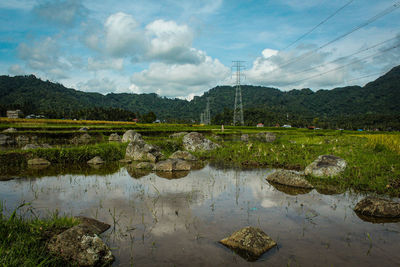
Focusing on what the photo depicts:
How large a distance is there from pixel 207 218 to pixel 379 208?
4.52 m

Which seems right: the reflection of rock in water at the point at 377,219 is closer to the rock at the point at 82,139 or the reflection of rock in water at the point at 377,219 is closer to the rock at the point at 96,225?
the rock at the point at 96,225

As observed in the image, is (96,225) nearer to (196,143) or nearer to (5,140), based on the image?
(196,143)

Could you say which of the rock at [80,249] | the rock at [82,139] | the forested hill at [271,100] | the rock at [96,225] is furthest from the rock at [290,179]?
the forested hill at [271,100]

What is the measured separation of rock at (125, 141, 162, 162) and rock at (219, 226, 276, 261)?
1020 cm

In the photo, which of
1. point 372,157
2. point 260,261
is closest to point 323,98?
point 372,157

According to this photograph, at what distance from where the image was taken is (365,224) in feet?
19.9

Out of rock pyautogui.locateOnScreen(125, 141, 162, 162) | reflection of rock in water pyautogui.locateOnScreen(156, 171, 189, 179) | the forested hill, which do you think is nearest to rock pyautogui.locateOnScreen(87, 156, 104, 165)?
rock pyautogui.locateOnScreen(125, 141, 162, 162)

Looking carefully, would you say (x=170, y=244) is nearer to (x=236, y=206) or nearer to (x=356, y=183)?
(x=236, y=206)

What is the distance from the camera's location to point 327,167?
33.8 feet

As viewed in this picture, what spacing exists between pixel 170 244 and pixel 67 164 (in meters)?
11.0

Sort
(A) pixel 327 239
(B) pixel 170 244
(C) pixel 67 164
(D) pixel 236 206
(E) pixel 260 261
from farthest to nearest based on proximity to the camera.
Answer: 1. (C) pixel 67 164
2. (D) pixel 236 206
3. (A) pixel 327 239
4. (B) pixel 170 244
5. (E) pixel 260 261

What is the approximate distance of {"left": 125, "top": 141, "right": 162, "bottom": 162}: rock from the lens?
48.4 ft

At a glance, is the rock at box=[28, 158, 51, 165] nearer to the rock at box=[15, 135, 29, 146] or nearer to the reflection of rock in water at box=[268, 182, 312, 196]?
the reflection of rock in water at box=[268, 182, 312, 196]

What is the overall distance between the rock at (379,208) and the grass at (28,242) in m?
7.11
